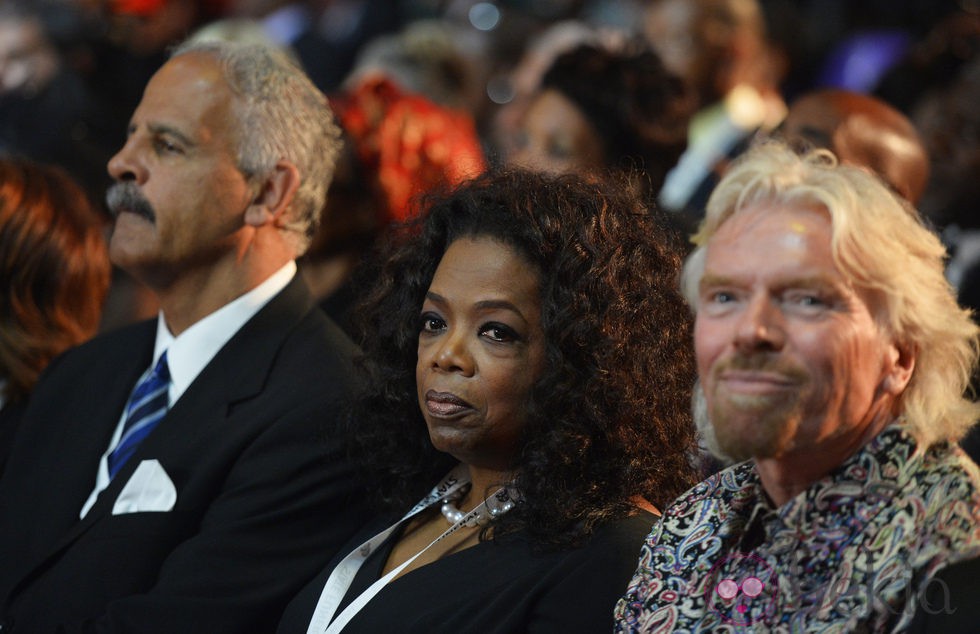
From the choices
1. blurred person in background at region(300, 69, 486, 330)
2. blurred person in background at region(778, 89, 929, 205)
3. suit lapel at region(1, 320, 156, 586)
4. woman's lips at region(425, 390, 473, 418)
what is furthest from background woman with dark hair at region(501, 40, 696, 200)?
woman's lips at region(425, 390, 473, 418)

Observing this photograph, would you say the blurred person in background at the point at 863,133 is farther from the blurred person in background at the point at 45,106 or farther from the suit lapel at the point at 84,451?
the blurred person in background at the point at 45,106

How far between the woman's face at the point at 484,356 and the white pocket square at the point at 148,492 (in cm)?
69

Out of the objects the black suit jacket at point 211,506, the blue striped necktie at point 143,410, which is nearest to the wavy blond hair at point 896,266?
the black suit jacket at point 211,506

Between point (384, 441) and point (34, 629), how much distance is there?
2.80 feet

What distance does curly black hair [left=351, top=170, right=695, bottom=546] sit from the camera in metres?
2.51

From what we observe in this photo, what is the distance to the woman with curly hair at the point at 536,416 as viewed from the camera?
245 centimetres

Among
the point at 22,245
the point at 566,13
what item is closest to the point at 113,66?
the point at 566,13

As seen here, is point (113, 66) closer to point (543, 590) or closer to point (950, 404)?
point (543, 590)

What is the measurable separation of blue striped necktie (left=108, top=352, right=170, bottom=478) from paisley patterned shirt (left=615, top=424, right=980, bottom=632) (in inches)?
57.2

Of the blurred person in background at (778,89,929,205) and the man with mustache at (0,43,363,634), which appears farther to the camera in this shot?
the blurred person in background at (778,89,929,205)

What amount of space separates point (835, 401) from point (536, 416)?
2.39 ft

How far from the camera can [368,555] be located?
2.75 meters

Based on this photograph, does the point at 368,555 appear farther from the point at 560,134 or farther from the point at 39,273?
the point at 560,134

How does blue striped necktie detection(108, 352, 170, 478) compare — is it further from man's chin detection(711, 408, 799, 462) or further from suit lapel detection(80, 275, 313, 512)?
man's chin detection(711, 408, 799, 462)
